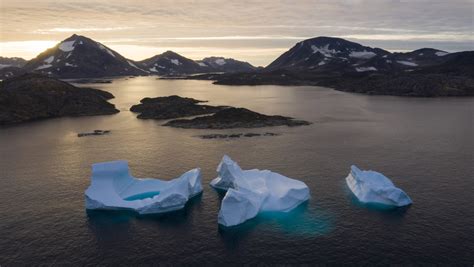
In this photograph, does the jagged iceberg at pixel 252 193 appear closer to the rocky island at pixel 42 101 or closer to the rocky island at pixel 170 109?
the rocky island at pixel 170 109

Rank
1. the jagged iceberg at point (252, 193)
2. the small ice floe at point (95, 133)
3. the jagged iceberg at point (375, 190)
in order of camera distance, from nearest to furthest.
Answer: the jagged iceberg at point (252, 193)
the jagged iceberg at point (375, 190)
the small ice floe at point (95, 133)

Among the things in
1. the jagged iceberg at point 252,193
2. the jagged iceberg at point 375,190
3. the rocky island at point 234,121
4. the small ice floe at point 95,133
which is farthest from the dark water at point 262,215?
the rocky island at point 234,121

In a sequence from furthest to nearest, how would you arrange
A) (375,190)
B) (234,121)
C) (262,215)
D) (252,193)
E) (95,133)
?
(234,121) → (95,133) → (252,193) → (375,190) → (262,215)

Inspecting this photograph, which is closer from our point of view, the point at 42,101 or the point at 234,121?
the point at 234,121

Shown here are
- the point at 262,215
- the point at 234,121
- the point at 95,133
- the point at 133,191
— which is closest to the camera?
the point at 262,215

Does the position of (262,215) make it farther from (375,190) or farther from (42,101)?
(42,101)

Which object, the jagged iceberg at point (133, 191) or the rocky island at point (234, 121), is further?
the rocky island at point (234, 121)

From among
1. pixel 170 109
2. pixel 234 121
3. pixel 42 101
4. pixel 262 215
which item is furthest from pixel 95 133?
pixel 262 215
